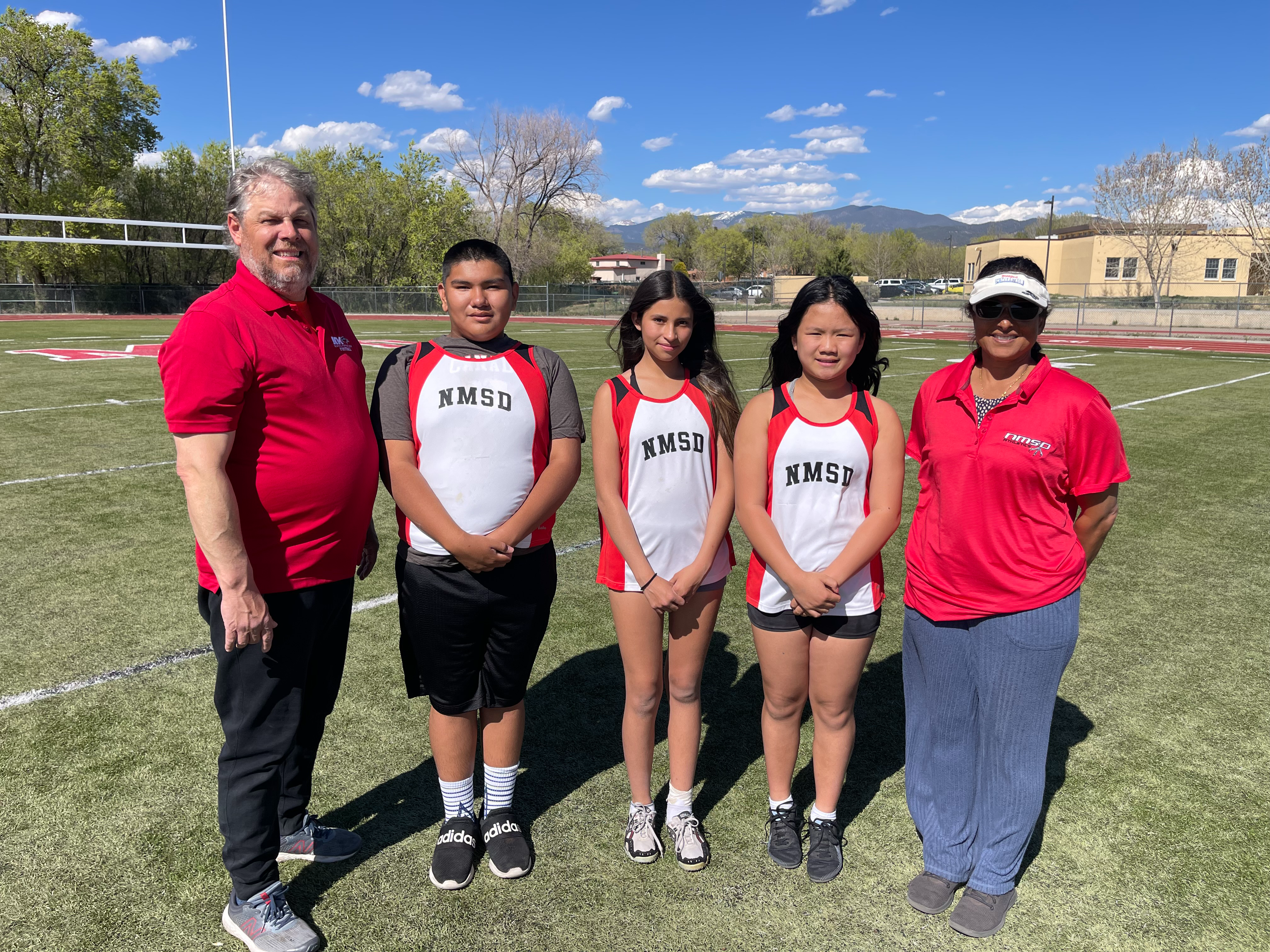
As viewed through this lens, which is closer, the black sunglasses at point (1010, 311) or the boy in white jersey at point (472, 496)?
the black sunglasses at point (1010, 311)

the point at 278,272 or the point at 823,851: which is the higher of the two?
the point at 278,272

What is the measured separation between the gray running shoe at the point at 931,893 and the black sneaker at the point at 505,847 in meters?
1.20

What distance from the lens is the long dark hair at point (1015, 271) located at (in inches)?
84.3

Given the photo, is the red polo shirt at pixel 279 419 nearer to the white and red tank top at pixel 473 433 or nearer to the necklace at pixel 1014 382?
the white and red tank top at pixel 473 433

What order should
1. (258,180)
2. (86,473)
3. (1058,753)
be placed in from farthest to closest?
(86,473), (1058,753), (258,180)

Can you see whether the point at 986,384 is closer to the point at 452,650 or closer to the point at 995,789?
the point at 995,789

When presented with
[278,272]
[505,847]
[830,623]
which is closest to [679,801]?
[505,847]

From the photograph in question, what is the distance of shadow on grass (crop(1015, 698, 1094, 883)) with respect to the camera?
280cm

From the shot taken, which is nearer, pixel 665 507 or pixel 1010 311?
pixel 1010 311

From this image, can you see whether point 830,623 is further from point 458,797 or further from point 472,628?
point 458,797

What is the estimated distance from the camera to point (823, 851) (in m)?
2.65

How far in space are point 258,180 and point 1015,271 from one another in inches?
79.7

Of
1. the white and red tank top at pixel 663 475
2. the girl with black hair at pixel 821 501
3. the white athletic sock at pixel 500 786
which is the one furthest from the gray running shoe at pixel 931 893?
the white athletic sock at pixel 500 786

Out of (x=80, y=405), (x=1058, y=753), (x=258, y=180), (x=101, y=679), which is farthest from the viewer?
(x=80, y=405)
